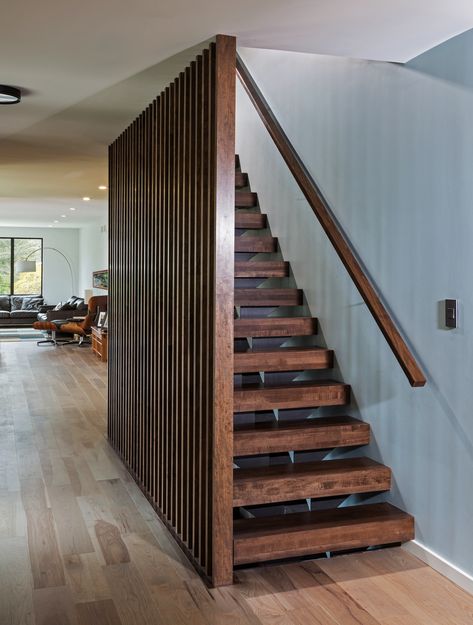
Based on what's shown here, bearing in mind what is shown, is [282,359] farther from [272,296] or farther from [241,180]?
[241,180]

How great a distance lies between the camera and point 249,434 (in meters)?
3.36

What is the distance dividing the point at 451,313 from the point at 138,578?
174 cm

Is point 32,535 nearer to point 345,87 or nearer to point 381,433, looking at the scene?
point 381,433

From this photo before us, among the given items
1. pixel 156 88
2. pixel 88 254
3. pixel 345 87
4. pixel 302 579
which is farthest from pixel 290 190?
pixel 88 254

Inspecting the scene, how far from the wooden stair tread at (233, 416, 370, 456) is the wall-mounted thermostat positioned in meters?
0.89

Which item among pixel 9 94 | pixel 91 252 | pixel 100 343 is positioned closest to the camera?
pixel 9 94

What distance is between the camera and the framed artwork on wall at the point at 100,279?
1370cm

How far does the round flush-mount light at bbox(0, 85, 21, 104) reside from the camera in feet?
12.4

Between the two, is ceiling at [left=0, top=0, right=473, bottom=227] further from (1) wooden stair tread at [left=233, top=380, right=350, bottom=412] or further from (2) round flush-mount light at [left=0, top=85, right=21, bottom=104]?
(1) wooden stair tread at [left=233, top=380, right=350, bottom=412]

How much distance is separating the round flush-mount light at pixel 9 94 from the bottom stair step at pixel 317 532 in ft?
8.59

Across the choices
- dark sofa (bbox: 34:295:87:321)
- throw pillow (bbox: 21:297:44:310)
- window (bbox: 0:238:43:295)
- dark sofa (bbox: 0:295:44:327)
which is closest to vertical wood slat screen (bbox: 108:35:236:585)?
dark sofa (bbox: 34:295:87:321)

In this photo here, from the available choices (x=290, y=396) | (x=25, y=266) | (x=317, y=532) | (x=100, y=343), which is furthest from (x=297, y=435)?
(x=25, y=266)

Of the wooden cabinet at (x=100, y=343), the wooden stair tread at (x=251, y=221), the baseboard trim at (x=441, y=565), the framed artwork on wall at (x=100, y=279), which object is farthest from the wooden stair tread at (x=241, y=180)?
the framed artwork on wall at (x=100, y=279)

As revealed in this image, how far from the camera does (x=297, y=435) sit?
3.46m
